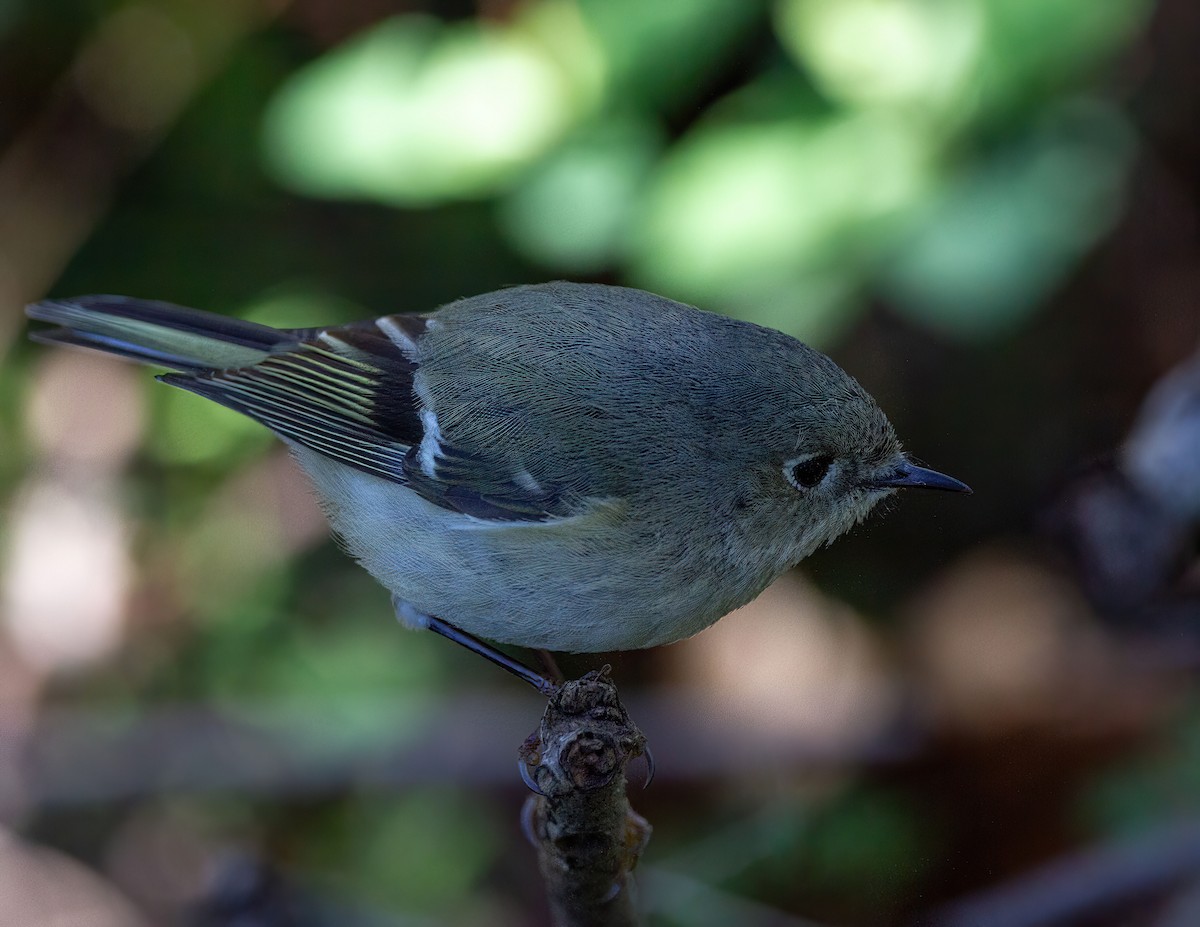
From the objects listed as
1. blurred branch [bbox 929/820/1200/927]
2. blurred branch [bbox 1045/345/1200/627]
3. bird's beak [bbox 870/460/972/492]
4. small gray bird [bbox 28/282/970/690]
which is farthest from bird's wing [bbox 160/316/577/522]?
blurred branch [bbox 929/820/1200/927]

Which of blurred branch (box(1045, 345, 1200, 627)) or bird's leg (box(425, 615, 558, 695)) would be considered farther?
blurred branch (box(1045, 345, 1200, 627))

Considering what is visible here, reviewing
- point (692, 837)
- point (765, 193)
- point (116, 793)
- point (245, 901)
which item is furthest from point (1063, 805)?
point (116, 793)

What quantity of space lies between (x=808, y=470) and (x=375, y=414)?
680mm

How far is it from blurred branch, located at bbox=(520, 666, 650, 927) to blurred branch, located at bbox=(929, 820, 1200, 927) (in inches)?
54.8

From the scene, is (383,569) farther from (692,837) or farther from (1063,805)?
(1063,805)

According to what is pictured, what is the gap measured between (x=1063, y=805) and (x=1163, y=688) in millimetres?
401

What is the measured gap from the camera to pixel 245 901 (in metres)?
1.90

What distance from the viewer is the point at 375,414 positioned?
5.98ft

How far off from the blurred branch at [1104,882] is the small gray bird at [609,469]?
1.27 metres

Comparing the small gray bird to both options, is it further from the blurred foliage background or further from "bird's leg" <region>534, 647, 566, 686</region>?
→ the blurred foliage background

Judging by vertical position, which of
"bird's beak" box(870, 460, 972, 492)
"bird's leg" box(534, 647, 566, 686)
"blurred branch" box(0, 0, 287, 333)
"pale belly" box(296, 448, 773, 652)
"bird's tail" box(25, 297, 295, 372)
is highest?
"blurred branch" box(0, 0, 287, 333)

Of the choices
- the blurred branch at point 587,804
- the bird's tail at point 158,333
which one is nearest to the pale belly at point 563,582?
the blurred branch at point 587,804

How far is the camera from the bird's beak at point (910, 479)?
5.22 feet

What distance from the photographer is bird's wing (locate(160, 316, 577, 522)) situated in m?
1.63
